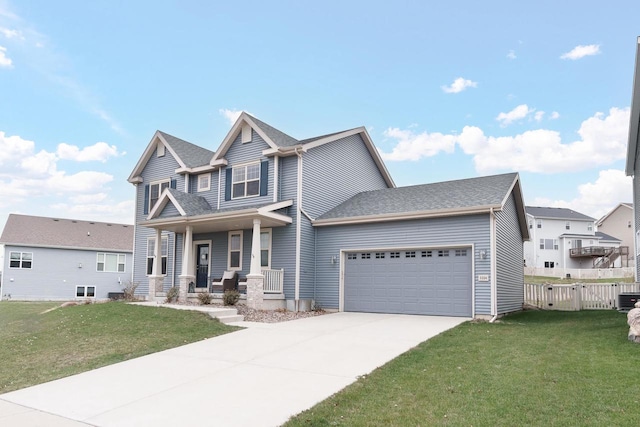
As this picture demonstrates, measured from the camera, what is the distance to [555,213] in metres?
46.7

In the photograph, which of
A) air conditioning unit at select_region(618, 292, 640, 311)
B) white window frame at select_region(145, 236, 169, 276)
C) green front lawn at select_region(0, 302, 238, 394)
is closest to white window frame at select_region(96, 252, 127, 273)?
white window frame at select_region(145, 236, 169, 276)

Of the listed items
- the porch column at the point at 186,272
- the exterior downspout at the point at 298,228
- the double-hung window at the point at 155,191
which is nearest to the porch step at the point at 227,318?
the exterior downspout at the point at 298,228

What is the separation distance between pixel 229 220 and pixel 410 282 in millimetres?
6451

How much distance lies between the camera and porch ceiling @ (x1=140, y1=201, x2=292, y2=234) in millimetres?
15383

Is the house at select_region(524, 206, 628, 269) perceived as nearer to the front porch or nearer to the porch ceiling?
the front porch

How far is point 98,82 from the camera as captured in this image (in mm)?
18484

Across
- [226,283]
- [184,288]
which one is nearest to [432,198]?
[226,283]

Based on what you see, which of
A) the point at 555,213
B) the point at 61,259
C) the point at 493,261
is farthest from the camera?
the point at 555,213

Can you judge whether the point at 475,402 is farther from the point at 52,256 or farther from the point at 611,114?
the point at 52,256

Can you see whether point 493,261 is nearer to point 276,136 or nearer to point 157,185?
point 276,136

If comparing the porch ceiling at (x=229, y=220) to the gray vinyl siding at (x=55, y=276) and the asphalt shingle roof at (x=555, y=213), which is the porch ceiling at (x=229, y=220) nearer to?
the gray vinyl siding at (x=55, y=276)

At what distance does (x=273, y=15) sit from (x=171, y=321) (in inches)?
444

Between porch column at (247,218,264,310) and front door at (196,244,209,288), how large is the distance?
173 inches

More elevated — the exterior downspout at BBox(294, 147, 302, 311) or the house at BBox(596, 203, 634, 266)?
the house at BBox(596, 203, 634, 266)
